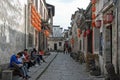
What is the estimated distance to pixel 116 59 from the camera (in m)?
15.8

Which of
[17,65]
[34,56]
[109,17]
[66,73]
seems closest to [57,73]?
[66,73]

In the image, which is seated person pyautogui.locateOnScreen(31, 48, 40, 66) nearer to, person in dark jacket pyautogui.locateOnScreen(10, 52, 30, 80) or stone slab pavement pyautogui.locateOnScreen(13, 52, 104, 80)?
stone slab pavement pyautogui.locateOnScreen(13, 52, 104, 80)

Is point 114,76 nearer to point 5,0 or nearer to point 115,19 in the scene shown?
point 115,19

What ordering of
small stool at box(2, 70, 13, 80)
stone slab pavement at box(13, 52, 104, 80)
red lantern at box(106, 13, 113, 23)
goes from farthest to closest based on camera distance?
stone slab pavement at box(13, 52, 104, 80) < red lantern at box(106, 13, 113, 23) < small stool at box(2, 70, 13, 80)

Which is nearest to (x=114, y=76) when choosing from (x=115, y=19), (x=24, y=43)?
(x=115, y=19)

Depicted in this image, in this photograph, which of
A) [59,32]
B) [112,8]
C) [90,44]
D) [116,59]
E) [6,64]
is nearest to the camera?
[116,59]

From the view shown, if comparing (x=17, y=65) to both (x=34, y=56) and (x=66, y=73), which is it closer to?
(x=66, y=73)

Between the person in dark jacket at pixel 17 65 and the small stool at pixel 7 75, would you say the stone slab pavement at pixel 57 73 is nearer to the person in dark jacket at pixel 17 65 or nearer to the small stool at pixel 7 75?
the person in dark jacket at pixel 17 65

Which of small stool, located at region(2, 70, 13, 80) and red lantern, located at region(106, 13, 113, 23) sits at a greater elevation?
red lantern, located at region(106, 13, 113, 23)

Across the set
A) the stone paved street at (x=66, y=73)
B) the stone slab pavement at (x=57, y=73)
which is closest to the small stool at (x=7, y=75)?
the stone slab pavement at (x=57, y=73)

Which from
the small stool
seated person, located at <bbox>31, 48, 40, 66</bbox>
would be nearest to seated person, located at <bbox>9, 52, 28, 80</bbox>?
the small stool

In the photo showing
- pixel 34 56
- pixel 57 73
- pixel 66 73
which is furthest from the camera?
pixel 34 56

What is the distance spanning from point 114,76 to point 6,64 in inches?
239

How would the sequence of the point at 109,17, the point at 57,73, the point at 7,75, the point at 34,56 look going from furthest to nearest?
the point at 34,56 → the point at 57,73 → the point at 109,17 → the point at 7,75
